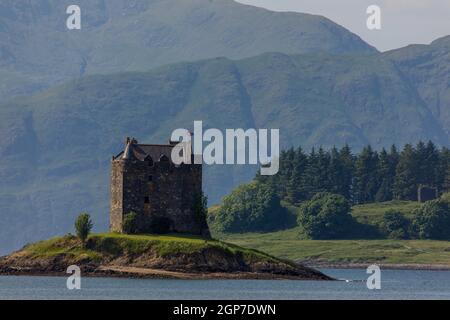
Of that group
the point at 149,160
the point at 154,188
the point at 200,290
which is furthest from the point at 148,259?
the point at 200,290

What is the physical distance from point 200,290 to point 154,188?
2959 centimetres

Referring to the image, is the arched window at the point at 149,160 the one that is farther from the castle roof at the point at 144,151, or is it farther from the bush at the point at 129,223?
the bush at the point at 129,223

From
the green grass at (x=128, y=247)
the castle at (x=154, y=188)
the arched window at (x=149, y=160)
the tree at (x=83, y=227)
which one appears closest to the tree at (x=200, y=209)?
the castle at (x=154, y=188)

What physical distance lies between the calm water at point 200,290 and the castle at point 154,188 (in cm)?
1369

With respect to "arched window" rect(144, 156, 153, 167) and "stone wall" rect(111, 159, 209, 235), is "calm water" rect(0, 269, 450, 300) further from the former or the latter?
"arched window" rect(144, 156, 153, 167)

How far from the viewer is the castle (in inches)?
5797

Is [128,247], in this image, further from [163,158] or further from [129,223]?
[163,158]

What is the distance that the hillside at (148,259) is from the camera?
139m

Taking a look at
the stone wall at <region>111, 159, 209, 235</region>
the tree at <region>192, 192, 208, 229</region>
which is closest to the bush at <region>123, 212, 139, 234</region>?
the stone wall at <region>111, 159, 209, 235</region>

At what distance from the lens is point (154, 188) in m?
148

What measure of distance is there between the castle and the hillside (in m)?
3.68
